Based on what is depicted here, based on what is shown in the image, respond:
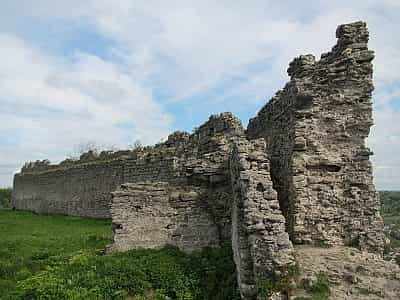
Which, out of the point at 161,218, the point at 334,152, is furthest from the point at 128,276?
the point at 334,152

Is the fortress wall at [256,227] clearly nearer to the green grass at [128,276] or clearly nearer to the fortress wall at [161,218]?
the green grass at [128,276]

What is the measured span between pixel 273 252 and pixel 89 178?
19.0 metres

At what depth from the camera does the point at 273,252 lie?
6883 millimetres

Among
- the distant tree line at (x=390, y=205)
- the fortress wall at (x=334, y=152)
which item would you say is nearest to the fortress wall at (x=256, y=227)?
the fortress wall at (x=334, y=152)

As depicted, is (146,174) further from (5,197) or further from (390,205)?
(390,205)

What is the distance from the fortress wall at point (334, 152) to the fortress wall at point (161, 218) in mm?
2213

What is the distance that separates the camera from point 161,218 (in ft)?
34.9

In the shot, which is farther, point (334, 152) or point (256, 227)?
point (334, 152)

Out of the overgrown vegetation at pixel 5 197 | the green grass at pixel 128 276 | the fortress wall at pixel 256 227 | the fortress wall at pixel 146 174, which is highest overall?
the overgrown vegetation at pixel 5 197

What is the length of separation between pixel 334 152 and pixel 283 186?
1.19 meters

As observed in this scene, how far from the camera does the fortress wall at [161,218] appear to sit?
10422 millimetres

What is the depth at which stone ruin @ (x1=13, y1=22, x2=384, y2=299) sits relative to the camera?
768 centimetres

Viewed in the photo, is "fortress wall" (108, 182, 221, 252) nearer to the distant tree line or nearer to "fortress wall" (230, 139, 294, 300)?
"fortress wall" (230, 139, 294, 300)

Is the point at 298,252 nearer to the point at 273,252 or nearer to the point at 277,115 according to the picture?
the point at 273,252
